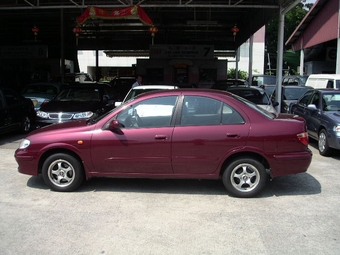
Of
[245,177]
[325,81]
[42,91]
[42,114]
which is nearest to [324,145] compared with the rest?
[245,177]

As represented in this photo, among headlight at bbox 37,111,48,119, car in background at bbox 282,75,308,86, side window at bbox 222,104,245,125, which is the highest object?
car in background at bbox 282,75,308,86

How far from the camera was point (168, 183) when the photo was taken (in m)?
6.27

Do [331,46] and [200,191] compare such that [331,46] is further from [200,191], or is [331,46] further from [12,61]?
[200,191]

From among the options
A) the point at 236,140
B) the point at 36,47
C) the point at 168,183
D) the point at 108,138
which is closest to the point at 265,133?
the point at 236,140

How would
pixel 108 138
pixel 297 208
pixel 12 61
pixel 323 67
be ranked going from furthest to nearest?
pixel 323 67 < pixel 12 61 < pixel 108 138 < pixel 297 208

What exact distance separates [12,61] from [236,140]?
23.4m

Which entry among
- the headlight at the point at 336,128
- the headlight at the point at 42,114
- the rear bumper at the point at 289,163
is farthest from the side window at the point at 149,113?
the headlight at the point at 42,114

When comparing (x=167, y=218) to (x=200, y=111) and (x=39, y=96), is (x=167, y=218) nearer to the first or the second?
(x=200, y=111)

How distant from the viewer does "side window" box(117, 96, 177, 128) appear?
18.3 ft

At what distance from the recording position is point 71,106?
10.2m

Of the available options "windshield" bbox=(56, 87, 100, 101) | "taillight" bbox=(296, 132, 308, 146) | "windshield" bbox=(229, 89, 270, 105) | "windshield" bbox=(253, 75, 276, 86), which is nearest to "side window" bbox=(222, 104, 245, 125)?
"taillight" bbox=(296, 132, 308, 146)

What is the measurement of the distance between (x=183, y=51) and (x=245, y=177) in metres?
16.9

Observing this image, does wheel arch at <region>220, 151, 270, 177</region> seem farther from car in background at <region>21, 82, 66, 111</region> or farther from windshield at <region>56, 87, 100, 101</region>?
car in background at <region>21, 82, 66, 111</region>

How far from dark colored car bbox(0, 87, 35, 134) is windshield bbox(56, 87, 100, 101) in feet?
3.73
